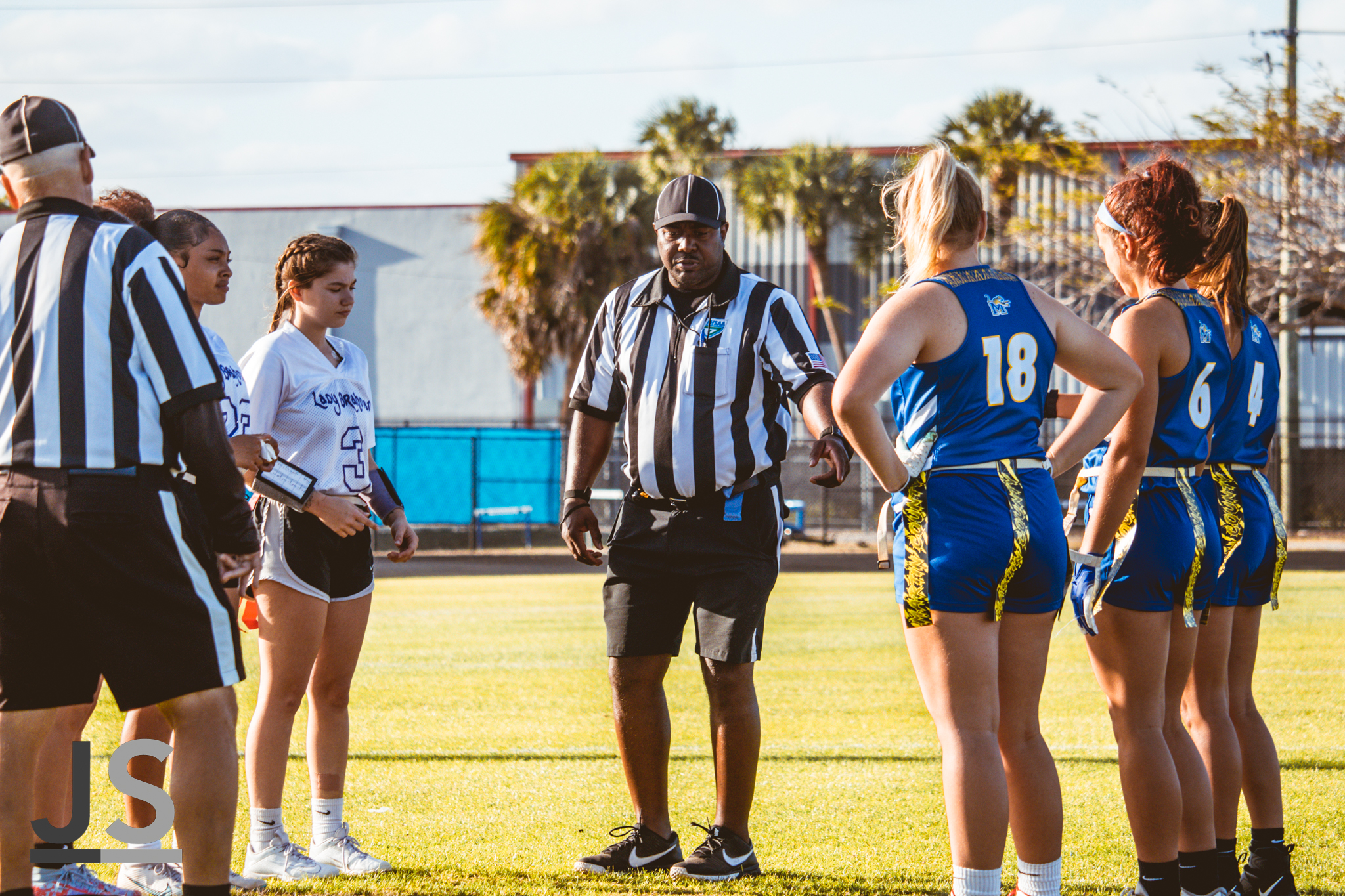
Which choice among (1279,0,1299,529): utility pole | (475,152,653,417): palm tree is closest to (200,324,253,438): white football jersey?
(1279,0,1299,529): utility pole

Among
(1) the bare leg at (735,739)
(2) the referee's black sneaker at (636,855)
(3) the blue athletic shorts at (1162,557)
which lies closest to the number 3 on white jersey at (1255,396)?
(3) the blue athletic shorts at (1162,557)

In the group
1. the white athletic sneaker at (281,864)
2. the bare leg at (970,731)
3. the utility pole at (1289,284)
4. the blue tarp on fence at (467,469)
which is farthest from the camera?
the blue tarp on fence at (467,469)

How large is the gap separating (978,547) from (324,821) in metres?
2.58

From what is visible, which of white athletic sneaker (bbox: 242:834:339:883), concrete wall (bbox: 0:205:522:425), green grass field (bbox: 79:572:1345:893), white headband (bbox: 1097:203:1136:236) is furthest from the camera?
concrete wall (bbox: 0:205:522:425)

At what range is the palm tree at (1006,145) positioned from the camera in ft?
84.9

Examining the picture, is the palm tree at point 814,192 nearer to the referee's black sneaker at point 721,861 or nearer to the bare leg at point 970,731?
the referee's black sneaker at point 721,861

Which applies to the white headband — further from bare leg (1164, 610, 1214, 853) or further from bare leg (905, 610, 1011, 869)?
bare leg (905, 610, 1011, 869)

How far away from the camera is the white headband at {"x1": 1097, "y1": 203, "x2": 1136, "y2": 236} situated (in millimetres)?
4012

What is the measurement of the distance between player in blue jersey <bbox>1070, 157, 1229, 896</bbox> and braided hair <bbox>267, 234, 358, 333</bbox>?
8.83 feet

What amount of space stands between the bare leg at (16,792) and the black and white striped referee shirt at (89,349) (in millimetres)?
644

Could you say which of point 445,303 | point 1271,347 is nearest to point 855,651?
point 1271,347

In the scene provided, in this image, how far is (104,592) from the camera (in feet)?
9.93

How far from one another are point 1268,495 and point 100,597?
3564 millimetres

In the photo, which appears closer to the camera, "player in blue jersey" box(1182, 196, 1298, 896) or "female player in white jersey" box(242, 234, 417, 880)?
"player in blue jersey" box(1182, 196, 1298, 896)
